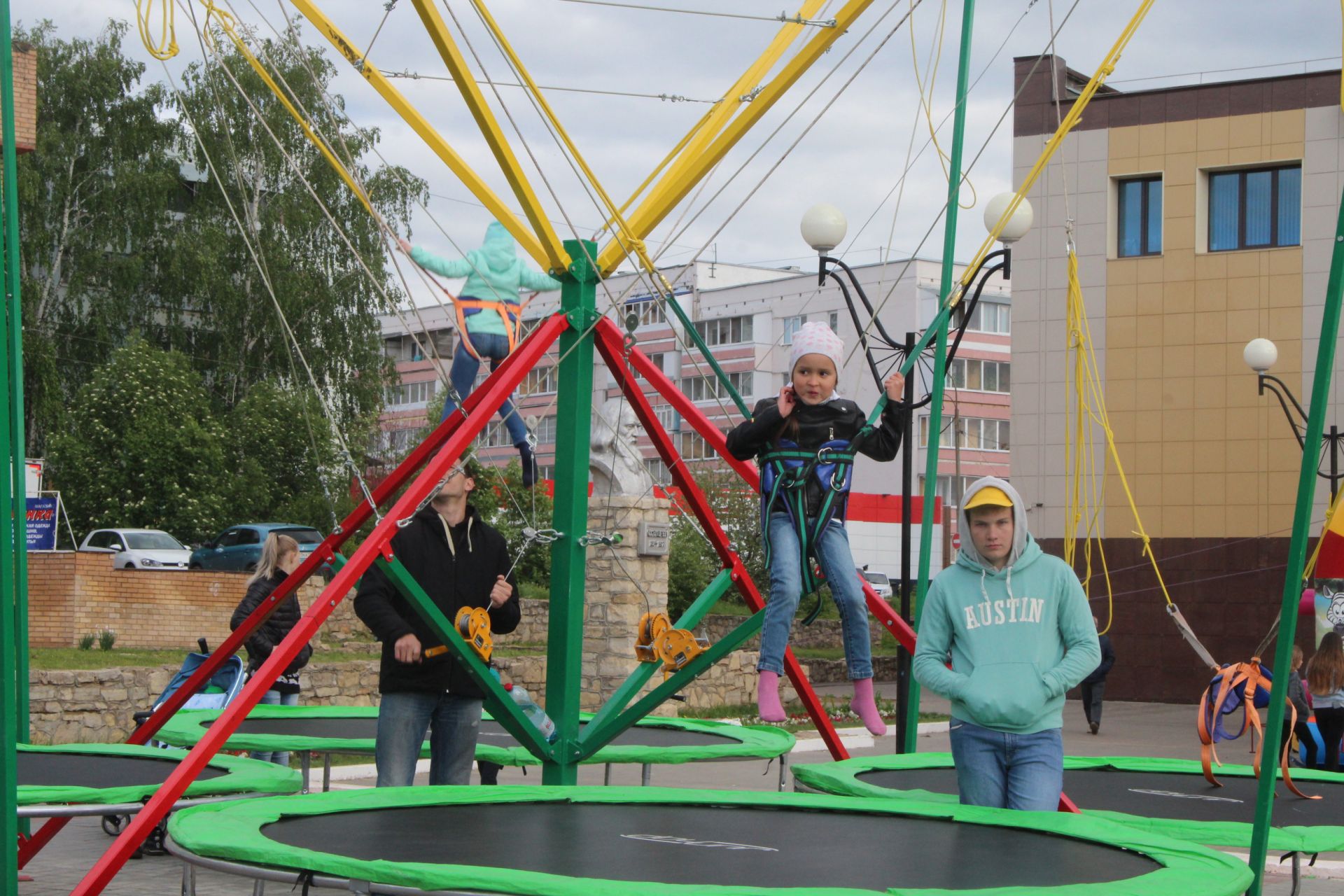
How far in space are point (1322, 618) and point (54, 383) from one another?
67.2 ft

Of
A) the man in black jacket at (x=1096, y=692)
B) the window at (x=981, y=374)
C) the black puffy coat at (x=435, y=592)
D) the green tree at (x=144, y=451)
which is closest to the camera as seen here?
the black puffy coat at (x=435, y=592)

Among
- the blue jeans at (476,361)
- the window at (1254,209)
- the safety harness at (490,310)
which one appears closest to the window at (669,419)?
the window at (1254,209)

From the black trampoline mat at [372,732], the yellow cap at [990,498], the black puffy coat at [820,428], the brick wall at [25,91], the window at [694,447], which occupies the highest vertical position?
the brick wall at [25,91]

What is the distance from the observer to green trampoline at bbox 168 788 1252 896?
11.3 feet

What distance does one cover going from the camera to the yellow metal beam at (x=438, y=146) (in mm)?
6168

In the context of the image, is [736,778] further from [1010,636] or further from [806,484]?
[1010,636]

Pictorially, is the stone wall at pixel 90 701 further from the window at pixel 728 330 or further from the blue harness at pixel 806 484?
the window at pixel 728 330

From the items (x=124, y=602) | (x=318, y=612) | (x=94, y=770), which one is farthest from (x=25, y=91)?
(x=318, y=612)

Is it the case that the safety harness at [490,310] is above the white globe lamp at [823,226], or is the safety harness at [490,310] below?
below

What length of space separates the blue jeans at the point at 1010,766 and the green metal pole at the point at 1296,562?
0.58m

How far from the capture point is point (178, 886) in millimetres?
6957

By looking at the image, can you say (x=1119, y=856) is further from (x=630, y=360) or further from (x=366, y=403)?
(x=366, y=403)

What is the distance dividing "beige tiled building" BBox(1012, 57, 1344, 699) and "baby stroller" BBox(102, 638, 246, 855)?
14.4m

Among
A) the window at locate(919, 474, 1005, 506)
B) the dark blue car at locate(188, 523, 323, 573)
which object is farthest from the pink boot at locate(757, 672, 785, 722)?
the window at locate(919, 474, 1005, 506)
